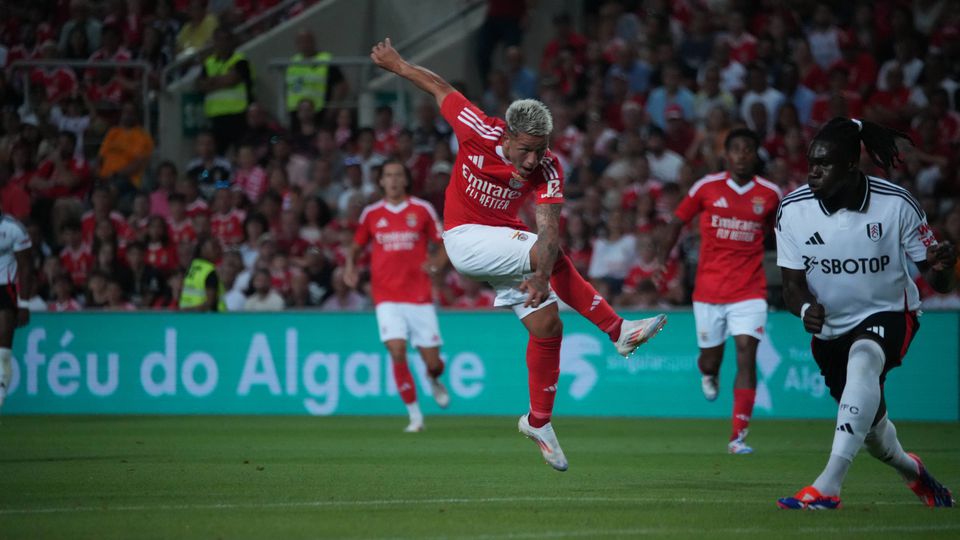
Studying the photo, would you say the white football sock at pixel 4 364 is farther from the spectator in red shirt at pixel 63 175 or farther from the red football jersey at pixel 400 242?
the spectator in red shirt at pixel 63 175

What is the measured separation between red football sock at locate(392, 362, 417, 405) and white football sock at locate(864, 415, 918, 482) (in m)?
7.62

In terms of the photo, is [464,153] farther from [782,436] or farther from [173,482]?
[782,436]

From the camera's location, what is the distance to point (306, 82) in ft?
73.8

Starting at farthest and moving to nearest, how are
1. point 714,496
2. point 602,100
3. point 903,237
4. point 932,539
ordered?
point 602,100
point 714,496
point 903,237
point 932,539

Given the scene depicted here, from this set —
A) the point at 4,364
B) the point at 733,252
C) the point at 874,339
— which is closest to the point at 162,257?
the point at 4,364

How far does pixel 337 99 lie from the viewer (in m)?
22.6

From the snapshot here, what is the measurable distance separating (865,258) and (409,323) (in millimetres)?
7943

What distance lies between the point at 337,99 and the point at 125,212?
12.1 feet

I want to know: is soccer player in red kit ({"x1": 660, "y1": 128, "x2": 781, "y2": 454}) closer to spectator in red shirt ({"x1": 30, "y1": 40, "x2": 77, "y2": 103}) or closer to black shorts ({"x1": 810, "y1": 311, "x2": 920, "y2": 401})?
black shorts ({"x1": 810, "y1": 311, "x2": 920, "y2": 401})

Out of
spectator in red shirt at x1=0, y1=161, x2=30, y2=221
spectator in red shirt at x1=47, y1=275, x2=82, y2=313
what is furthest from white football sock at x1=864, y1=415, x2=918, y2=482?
spectator in red shirt at x1=0, y1=161, x2=30, y2=221

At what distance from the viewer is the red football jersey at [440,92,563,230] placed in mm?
9141

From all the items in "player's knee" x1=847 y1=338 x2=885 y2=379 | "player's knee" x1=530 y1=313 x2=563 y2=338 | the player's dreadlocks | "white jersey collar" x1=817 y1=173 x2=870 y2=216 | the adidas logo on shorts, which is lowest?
"player's knee" x1=530 y1=313 x2=563 y2=338

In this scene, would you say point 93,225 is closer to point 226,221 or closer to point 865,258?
point 226,221

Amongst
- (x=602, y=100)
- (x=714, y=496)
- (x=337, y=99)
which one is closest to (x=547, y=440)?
(x=714, y=496)
